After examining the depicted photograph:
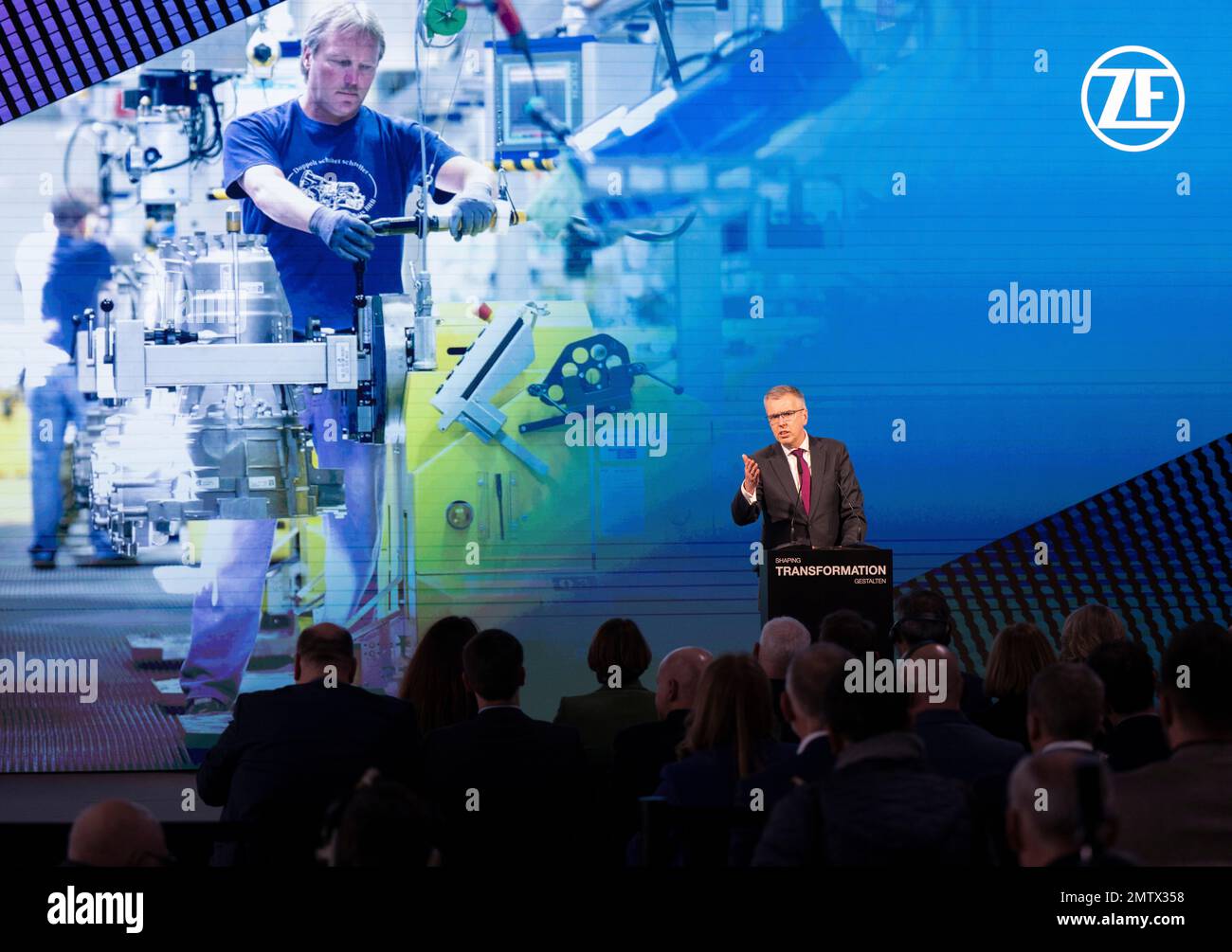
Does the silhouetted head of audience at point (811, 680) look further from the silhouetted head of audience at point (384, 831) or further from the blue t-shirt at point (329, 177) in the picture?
the blue t-shirt at point (329, 177)

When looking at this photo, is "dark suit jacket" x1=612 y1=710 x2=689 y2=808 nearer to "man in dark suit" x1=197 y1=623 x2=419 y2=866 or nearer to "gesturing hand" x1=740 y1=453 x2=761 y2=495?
"man in dark suit" x1=197 y1=623 x2=419 y2=866

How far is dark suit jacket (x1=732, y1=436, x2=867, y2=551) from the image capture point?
5.55 m

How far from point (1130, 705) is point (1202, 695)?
0.77 meters

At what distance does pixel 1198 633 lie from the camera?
2.93m

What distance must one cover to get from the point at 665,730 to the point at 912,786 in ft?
4.25

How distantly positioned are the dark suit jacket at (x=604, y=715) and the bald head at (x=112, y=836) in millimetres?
1755

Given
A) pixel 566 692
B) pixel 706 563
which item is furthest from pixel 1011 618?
pixel 566 692

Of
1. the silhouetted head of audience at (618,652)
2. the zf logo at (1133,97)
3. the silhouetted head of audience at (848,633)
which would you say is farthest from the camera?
the zf logo at (1133,97)

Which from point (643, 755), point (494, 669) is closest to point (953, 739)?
point (643, 755)

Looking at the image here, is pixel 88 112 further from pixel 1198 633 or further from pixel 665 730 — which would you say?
pixel 1198 633

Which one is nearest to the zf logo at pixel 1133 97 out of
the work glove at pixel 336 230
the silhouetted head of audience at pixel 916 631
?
the silhouetted head of audience at pixel 916 631

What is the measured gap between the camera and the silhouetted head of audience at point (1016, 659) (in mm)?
4148

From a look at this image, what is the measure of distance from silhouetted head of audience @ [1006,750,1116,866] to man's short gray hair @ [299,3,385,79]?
17.9 feet

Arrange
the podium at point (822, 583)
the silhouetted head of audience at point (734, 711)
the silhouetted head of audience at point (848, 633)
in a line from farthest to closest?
the podium at point (822, 583) < the silhouetted head of audience at point (848, 633) < the silhouetted head of audience at point (734, 711)
